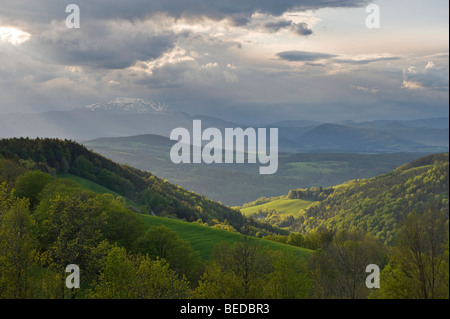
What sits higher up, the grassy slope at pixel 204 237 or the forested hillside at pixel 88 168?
the forested hillside at pixel 88 168

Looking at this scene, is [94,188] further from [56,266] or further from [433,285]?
[433,285]

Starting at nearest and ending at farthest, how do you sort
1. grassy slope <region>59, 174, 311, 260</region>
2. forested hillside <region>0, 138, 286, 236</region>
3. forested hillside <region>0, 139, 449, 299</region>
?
forested hillside <region>0, 139, 449, 299</region> < grassy slope <region>59, 174, 311, 260</region> < forested hillside <region>0, 138, 286, 236</region>

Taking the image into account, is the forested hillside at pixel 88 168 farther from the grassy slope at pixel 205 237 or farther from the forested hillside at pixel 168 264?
the forested hillside at pixel 168 264

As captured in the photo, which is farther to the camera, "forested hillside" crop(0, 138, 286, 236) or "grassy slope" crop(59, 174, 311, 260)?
"forested hillside" crop(0, 138, 286, 236)

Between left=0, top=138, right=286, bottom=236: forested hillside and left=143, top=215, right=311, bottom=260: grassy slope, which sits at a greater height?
left=0, top=138, right=286, bottom=236: forested hillside

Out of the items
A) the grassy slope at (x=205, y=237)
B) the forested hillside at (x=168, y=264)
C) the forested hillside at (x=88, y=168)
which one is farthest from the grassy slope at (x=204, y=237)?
the forested hillside at (x=88, y=168)

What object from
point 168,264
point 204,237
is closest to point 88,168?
point 204,237

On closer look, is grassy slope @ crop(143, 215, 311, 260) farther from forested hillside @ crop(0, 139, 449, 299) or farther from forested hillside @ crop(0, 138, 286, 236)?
forested hillside @ crop(0, 138, 286, 236)

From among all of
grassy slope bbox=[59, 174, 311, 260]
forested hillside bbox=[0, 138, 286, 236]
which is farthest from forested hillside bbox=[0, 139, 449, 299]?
forested hillside bbox=[0, 138, 286, 236]
